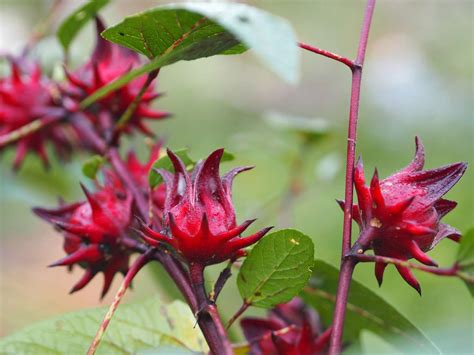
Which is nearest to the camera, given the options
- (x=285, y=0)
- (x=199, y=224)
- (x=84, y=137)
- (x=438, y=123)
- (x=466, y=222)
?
(x=199, y=224)

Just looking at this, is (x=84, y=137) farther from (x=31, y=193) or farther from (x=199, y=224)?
(x=31, y=193)

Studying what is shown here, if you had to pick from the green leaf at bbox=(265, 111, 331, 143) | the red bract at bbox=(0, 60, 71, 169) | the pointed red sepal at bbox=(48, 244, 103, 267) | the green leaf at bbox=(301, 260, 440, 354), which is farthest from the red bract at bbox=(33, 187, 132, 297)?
the green leaf at bbox=(265, 111, 331, 143)

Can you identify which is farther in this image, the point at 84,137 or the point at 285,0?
the point at 285,0

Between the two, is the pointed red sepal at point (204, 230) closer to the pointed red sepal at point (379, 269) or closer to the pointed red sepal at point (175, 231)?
the pointed red sepal at point (175, 231)

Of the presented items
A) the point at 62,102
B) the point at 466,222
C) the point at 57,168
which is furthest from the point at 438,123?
the point at 62,102

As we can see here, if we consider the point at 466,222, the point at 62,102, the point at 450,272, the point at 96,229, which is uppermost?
the point at 62,102

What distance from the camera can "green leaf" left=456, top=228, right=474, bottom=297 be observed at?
74cm

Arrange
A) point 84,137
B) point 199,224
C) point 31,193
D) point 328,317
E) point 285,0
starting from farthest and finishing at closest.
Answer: point 285,0 → point 31,193 → point 84,137 → point 328,317 → point 199,224

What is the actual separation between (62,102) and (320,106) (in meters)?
4.14

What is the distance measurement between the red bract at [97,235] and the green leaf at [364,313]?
0.24 metres

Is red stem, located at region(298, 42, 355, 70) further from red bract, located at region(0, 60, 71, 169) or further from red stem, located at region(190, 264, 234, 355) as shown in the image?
red bract, located at region(0, 60, 71, 169)

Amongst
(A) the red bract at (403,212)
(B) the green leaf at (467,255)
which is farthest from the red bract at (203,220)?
(B) the green leaf at (467,255)

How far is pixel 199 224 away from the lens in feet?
2.18

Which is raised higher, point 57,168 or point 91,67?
point 91,67
